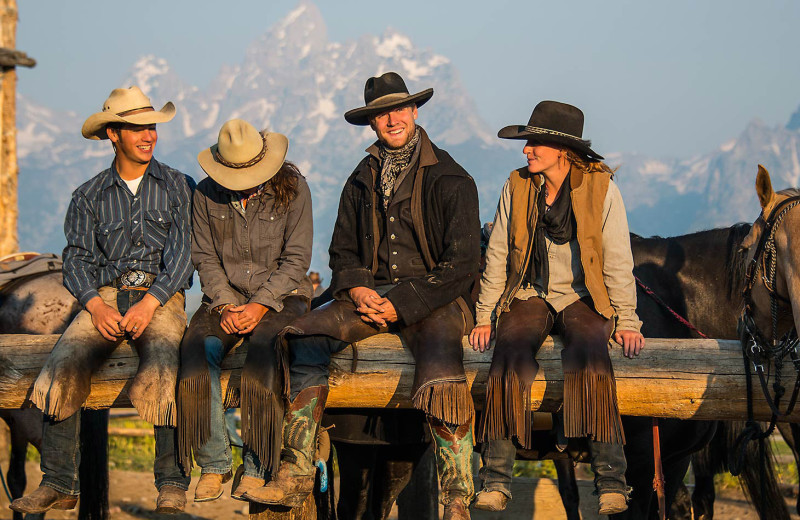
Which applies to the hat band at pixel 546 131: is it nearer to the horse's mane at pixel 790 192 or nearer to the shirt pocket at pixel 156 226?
the horse's mane at pixel 790 192

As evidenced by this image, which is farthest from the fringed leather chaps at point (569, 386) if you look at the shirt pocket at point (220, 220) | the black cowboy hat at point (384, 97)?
the shirt pocket at point (220, 220)

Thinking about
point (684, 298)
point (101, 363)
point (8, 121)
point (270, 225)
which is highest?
point (8, 121)

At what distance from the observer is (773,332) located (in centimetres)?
438

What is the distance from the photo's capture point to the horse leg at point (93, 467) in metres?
6.52

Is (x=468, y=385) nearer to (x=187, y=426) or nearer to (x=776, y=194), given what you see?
(x=187, y=426)

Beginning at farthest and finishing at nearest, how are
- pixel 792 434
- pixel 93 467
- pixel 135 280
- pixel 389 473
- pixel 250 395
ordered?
pixel 792 434 → pixel 93 467 → pixel 389 473 → pixel 135 280 → pixel 250 395

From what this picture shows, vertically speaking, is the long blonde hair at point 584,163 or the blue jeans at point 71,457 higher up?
the long blonde hair at point 584,163

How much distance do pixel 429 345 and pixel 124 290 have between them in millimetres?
1882

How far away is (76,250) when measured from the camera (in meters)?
5.29

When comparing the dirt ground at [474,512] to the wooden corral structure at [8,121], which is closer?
the dirt ground at [474,512]

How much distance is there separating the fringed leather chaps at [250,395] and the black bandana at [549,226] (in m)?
1.41

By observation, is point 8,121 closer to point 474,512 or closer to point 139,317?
point 139,317

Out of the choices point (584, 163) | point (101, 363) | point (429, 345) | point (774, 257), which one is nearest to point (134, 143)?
point (101, 363)

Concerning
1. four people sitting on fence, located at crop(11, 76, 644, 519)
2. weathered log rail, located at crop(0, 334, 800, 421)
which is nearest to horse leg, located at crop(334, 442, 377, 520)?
weathered log rail, located at crop(0, 334, 800, 421)
